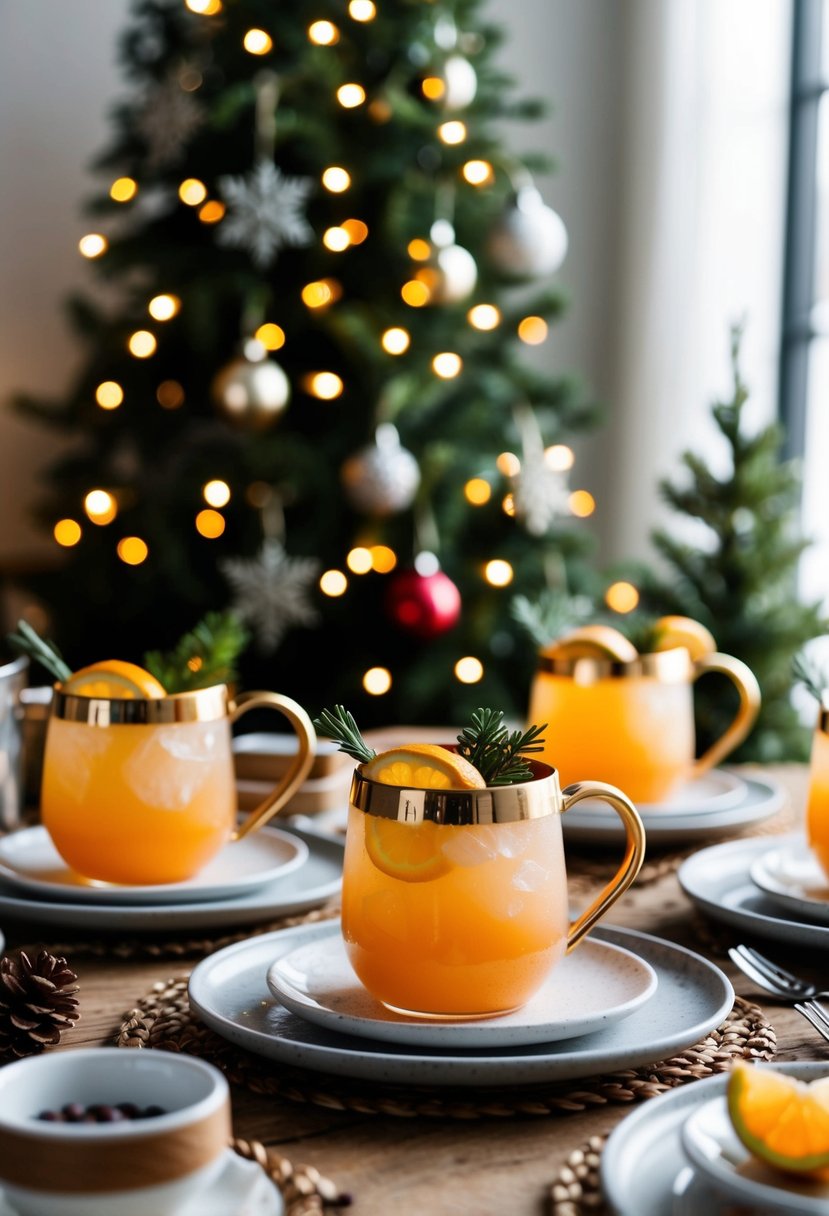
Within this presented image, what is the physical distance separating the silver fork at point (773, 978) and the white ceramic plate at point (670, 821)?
0.30 m

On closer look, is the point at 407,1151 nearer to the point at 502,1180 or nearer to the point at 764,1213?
the point at 502,1180

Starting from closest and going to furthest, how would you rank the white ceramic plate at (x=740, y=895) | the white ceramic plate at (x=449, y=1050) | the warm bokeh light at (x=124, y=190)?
the white ceramic plate at (x=449, y=1050) < the white ceramic plate at (x=740, y=895) < the warm bokeh light at (x=124, y=190)

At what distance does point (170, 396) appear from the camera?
125 inches

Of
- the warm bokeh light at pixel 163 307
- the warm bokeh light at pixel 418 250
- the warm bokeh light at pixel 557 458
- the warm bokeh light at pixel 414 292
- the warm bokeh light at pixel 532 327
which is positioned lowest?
the warm bokeh light at pixel 557 458

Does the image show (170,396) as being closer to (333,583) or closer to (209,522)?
(209,522)

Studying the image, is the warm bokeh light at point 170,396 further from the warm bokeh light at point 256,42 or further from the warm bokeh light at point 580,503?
the warm bokeh light at point 580,503

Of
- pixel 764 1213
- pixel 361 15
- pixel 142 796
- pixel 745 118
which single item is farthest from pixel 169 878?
pixel 745 118

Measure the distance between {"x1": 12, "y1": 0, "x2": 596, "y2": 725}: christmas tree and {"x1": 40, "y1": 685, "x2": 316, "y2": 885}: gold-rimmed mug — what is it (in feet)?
6.06

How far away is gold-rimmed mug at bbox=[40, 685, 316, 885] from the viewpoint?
1.02 meters

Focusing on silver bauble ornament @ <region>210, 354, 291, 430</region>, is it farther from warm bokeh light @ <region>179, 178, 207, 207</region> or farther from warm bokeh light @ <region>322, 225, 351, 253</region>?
warm bokeh light @ <region>179, 178, 207, 207</region>

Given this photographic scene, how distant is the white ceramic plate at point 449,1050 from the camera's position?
688 mm

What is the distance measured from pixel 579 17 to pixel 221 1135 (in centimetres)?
437

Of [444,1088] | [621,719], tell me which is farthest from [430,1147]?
[621,719]

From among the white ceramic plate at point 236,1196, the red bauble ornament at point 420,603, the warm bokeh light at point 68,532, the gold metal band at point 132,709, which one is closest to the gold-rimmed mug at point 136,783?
the gold metal band at point 132,709
